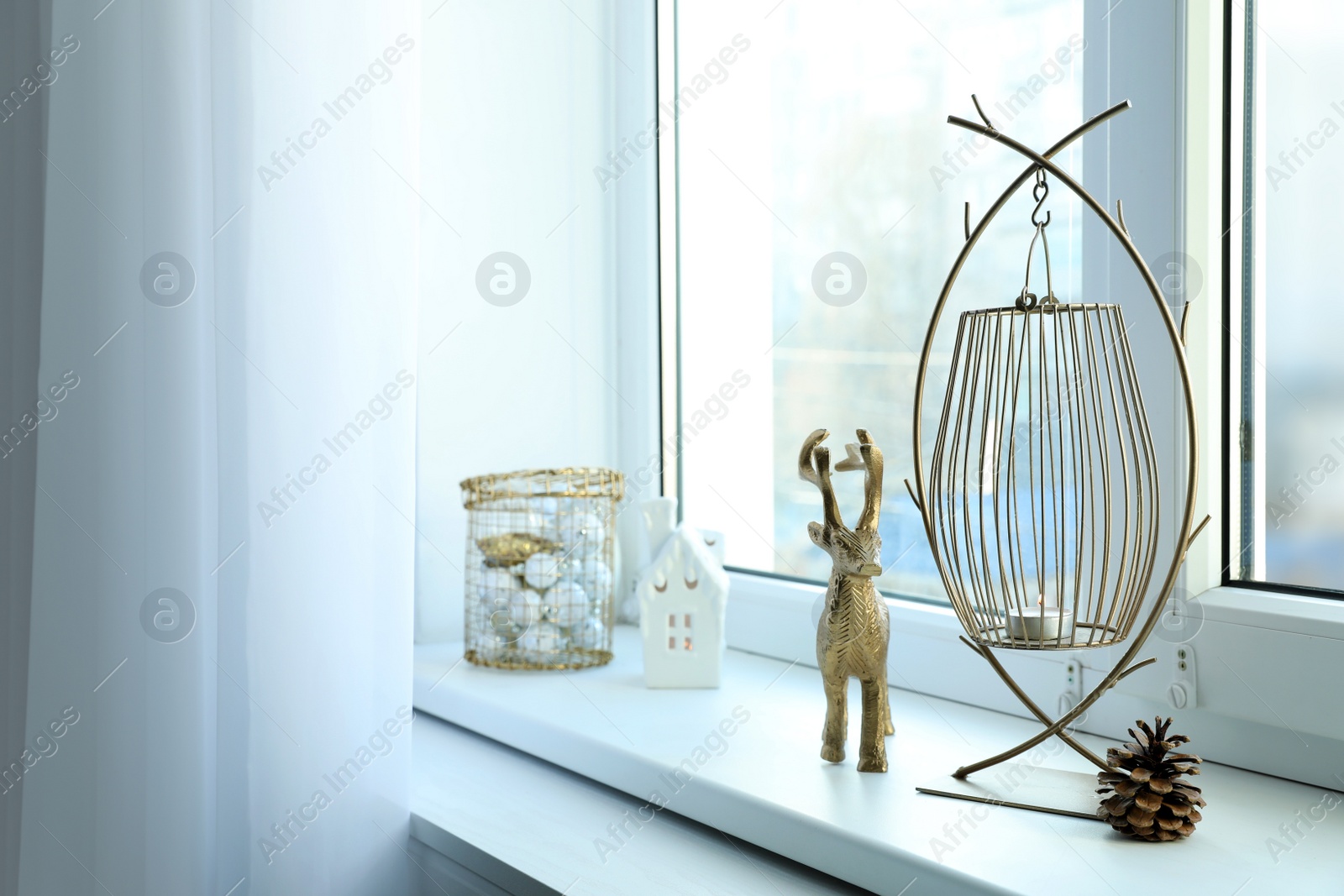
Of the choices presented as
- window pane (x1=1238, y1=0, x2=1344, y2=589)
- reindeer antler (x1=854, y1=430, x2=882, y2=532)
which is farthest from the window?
reindeer antler (x1=854, y1=430, x2=882, y2=532)

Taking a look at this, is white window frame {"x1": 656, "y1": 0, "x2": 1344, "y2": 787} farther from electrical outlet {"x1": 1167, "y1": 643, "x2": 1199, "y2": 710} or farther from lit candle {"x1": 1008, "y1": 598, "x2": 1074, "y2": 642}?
lit candle {"x1": 1008, "y1": 598, "x2": 1074, "y2": 642}

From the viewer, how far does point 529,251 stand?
4.72ft

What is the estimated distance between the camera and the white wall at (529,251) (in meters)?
1.39

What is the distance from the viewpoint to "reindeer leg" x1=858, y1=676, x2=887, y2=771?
84 cm

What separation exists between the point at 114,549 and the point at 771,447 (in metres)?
0.74

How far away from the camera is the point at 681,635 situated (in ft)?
3.70

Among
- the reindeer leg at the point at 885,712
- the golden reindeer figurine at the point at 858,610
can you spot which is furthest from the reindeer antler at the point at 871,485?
the reindeer leg at the point at 885,712

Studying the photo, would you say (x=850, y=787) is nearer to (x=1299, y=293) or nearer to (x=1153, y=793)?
(x=1153, y=793)

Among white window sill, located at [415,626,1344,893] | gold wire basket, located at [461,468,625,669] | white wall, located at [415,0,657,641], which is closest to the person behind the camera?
white window sill, located at [415,626,1344,893]

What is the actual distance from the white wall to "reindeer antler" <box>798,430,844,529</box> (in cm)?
62

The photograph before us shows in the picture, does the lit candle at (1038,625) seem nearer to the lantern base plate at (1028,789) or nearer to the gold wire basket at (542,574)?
the lantern base plate at (1028,789)

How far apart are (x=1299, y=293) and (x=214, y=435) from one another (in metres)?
0.88

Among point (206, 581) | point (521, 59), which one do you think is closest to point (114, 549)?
point (206, 581)

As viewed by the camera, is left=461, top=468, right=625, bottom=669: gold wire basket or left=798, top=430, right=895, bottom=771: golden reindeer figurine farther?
left=461, top=468, right=625, bottom=669: gold wire basket
